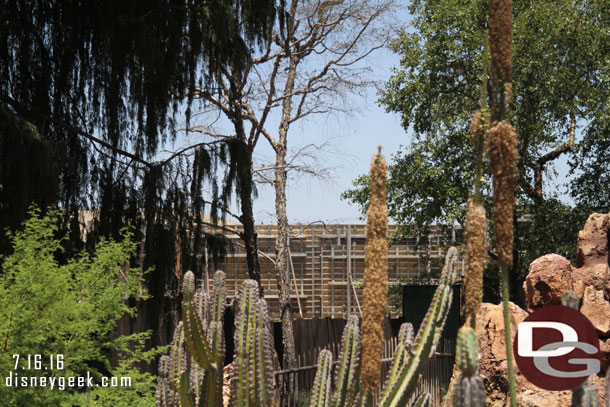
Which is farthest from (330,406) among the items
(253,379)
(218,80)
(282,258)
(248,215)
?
(282,258)

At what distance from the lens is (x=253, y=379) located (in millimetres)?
2439

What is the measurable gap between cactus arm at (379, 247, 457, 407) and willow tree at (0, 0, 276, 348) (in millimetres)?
3788

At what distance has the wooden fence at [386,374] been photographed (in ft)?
27.1

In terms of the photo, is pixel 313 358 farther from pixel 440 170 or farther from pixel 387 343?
pixel 440 170

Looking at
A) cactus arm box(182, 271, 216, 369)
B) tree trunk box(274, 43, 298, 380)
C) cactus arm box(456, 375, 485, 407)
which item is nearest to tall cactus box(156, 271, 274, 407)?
cactus arm box(182, 271, 216, 369)

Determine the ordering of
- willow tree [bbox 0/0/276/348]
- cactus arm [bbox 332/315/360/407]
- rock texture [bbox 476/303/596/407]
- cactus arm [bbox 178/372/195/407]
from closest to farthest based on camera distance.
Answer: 1. cactus arm [bbox 332/315/360/407]
2. cactus arm [bbox 178/372/195/407]
3. willow tree [bbox 0/0/276/348]
4. rock texture [bbox 476/303/596/407]

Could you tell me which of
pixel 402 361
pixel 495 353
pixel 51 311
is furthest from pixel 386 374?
pixel 402 361

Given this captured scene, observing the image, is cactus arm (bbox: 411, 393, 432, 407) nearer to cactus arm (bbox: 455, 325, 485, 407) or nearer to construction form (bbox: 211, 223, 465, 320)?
cactus arm (bbox: 455, 325, 485, 407)

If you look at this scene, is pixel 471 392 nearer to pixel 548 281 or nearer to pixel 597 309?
pixel 548 281

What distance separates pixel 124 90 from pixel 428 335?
455cm

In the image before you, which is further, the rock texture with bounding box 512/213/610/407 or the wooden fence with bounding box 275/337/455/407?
the wooden fence with bounding box 275/337/455/407

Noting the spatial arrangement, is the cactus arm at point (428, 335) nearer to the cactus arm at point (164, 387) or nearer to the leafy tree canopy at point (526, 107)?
the cactus arm at point (164, 387)

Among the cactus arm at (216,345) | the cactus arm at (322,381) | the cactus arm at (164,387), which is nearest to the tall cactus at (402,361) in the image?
the cactus arm at (322,381)

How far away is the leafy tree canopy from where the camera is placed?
11.6 meters
